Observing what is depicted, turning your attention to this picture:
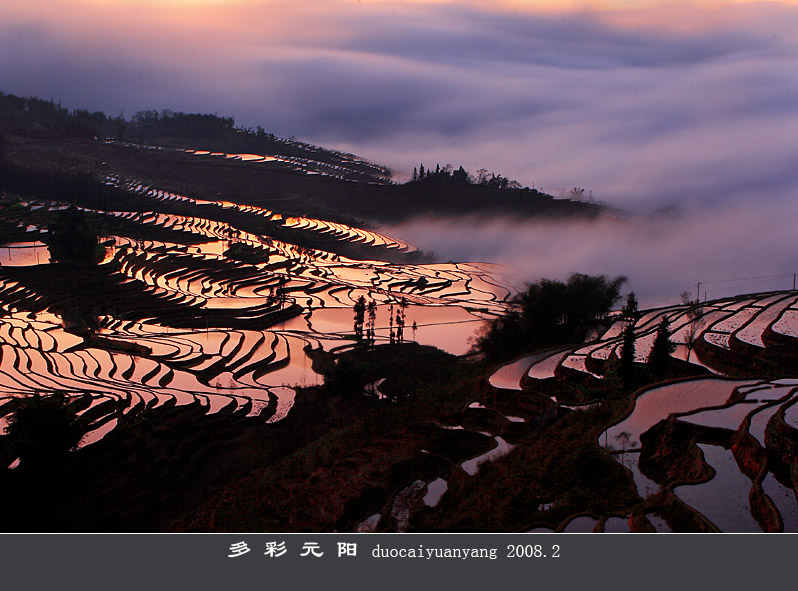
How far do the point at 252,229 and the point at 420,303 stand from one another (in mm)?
13161

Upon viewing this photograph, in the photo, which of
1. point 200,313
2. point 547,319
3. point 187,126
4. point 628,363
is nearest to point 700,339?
point 628,363

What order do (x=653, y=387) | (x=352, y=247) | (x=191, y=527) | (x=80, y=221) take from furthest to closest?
(x=352, y=247), (x=80, y=221), (x=653, y=387), (x=191, y=527)

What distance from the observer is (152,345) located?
1380 centimetres

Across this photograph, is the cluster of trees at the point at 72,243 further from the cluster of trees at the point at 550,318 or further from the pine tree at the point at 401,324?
the cluster of trees at the point at 550,318

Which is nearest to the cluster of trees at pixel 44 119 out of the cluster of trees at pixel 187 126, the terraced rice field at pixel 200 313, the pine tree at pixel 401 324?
the cluster of trees at pixel 187 126

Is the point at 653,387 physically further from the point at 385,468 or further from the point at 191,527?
the point at 191,527

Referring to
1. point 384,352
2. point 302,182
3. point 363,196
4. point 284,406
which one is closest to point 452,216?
point 363,196

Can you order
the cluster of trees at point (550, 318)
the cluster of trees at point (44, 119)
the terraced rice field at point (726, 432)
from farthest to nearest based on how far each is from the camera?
1. the cluster of trees at point (44, 119)
2. the cluster of trees at point (550, 318)
3. the terraced rice field at point (726, 432)

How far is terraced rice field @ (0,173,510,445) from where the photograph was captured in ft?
37.4

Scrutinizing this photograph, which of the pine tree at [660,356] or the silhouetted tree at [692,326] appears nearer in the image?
the pine tree at [660,356]

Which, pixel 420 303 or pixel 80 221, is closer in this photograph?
pixel 420 303

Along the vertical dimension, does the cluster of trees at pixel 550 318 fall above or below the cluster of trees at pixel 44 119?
below

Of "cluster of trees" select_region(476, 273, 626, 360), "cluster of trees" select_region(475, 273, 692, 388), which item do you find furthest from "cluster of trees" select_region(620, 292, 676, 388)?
"cluster of trees" select_region(476, 273, 626, 360)

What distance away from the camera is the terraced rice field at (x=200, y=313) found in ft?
37.4
